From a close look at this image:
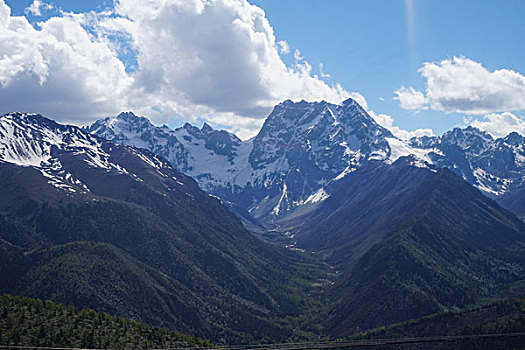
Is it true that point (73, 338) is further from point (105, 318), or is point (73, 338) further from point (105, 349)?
point (105, 318)

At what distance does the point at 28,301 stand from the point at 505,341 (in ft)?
595

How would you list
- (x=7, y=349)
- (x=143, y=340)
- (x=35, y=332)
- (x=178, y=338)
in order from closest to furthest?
1. (x=7, y=349)
2. (x=35, y=332)
3. (x=143, y=340)
4. (x=178, y=338)

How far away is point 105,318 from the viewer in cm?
19912

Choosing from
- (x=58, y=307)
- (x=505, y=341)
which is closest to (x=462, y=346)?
(x=505, y=341)

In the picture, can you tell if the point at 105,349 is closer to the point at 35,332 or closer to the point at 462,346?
the point at 35,332

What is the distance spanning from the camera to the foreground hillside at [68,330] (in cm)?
15438

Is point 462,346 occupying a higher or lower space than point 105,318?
higher

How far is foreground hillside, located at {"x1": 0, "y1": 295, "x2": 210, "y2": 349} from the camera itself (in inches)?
6078

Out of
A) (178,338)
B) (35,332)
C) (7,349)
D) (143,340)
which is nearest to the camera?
(7,349)

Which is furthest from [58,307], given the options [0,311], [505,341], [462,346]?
[505,341]

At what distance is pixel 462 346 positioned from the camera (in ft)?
650

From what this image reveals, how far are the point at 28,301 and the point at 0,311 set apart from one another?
22789 millimetres

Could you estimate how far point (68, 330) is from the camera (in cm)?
16538

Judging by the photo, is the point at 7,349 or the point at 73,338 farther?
the point at 73,338
